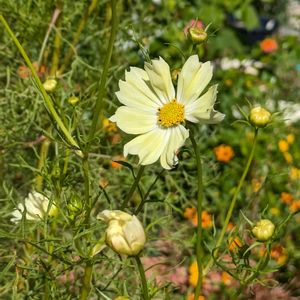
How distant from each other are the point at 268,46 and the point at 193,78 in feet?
6.26

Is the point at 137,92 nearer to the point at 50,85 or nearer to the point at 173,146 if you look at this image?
the point at 173,146

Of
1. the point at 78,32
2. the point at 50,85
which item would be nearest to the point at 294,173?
the point at 78,32

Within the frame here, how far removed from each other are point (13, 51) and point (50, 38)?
11 cm

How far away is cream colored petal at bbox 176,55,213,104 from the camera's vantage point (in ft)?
2.29

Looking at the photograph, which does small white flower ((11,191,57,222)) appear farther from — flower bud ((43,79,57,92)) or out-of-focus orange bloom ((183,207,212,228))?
out-of-focus orange bloom ((183,207,212,228))

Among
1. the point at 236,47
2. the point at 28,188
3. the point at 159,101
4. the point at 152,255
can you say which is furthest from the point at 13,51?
the point at 236,47

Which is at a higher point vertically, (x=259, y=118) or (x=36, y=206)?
(x=259, y=118)

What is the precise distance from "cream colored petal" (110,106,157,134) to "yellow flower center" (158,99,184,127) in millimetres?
17

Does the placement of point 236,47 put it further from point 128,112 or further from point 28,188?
point 128,112

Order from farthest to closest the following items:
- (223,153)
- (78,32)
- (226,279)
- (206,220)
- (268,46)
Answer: (268,46) < (223,153) < (206,220) < (226,279) < (78,32)

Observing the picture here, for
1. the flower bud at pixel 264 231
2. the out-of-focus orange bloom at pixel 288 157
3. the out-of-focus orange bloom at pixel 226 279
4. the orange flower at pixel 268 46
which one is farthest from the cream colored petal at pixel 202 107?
the orange flower at pixel 268 46

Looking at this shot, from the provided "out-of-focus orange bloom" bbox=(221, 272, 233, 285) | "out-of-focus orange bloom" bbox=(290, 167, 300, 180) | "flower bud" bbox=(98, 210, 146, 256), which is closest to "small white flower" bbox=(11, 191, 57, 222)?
"flower bud" bbox=(98, 210, 146, 256)

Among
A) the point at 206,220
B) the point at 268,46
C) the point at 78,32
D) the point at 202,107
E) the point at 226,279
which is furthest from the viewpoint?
the point at 268,46

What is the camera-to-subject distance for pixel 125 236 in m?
0.59
